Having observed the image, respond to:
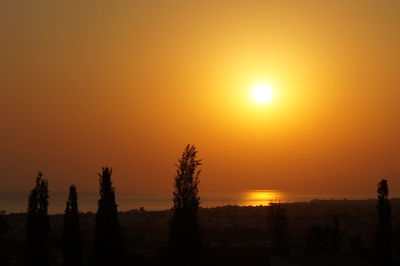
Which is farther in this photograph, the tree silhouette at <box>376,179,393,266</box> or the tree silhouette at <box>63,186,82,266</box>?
the tree silhouette at <box>376,179,393,266</box>

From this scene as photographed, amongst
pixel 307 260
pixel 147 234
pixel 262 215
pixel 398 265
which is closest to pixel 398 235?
pixel 398 265

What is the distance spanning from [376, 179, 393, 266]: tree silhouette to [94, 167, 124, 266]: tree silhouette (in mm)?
23867

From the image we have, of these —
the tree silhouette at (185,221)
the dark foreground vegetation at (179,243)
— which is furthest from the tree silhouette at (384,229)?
the tree silhouette at (185,221)

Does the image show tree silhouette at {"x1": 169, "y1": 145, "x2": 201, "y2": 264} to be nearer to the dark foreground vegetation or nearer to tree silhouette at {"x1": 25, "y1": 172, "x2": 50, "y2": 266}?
the dark foreground vegetation

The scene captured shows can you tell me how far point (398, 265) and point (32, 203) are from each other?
99.3 ft

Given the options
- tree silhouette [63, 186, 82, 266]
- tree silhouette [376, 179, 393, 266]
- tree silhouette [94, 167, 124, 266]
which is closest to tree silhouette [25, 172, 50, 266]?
tree silhouette [63, 186, 82, 266]

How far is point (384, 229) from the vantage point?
177 feet

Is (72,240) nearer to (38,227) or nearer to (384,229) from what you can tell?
(38,227)

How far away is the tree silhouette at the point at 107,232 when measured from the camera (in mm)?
37625

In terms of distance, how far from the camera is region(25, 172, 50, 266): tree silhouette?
48438 millimetres

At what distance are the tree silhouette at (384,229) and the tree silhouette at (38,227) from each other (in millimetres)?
26989

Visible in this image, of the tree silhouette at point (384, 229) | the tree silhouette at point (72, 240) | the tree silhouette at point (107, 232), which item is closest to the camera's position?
the tree silhouette at point (107, 232)

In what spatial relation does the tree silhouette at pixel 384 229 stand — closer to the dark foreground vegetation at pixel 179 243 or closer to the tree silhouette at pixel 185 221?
the dark foreground vegetation at pixel 179 243

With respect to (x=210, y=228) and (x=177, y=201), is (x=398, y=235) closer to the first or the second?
(x=177, y=201)
